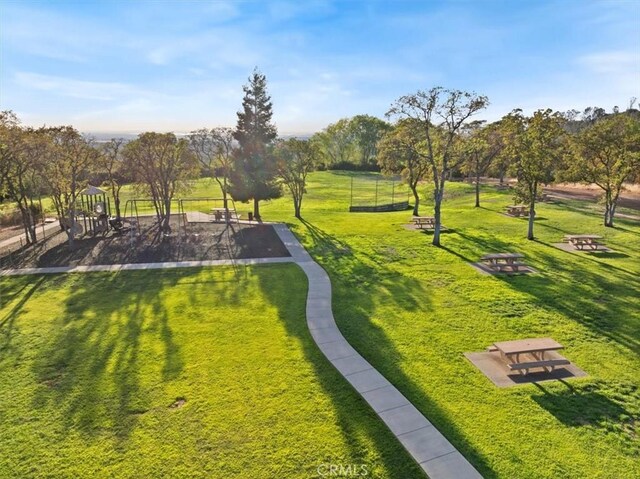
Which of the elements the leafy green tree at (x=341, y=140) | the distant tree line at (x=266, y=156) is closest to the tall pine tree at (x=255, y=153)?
the distant tree line at (x=266, y=156)

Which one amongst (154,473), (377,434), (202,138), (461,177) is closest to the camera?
(154,473)

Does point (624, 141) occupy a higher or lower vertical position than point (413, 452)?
higher

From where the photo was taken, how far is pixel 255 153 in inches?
1319

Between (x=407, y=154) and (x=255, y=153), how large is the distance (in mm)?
12217

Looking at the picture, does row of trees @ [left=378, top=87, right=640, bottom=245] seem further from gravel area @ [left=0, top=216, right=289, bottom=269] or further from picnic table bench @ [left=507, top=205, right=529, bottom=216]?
gravel area @ [left=0, top=216, right=289, bottom=269]

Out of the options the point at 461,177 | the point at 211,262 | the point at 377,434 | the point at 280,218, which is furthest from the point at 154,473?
the point at 461,177

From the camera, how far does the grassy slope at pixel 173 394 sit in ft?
23.1

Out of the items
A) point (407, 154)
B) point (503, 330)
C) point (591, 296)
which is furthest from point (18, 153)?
point (591, 296)

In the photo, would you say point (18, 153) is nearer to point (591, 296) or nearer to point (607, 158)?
point (591, 296)

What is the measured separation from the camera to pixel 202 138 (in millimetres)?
31969

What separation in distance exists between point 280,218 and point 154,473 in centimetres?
2709

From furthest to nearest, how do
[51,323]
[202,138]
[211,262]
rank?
[202,138] → [211,262] → [51,323]

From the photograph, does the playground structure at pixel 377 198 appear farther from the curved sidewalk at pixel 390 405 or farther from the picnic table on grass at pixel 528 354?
the picnic table on grass at pixel 528 354

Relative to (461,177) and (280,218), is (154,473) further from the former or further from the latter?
(461,177)
